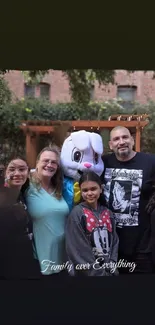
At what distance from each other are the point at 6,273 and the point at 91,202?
0.77m

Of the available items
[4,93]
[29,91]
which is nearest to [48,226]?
[4,93]

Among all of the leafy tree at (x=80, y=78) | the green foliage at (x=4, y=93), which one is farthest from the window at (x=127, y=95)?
the green foliage at (x=4, y=93)

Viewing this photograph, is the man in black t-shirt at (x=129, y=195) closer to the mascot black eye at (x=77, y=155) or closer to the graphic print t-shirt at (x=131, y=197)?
the graphic print t-shirt at (x=131, y=197)

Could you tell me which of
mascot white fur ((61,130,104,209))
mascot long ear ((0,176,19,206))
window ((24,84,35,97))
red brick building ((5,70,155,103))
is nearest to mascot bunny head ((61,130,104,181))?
mascot white fur ((61,130,104,209))

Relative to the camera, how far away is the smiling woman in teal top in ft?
10.5

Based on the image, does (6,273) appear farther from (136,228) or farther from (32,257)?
(136,228)

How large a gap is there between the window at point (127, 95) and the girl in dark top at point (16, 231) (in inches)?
39.3

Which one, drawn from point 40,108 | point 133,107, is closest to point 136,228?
point 133,107

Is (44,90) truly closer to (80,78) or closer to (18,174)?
(80,78)

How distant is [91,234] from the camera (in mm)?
3203

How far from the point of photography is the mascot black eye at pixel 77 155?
337 centimetres

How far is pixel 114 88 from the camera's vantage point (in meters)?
4.41

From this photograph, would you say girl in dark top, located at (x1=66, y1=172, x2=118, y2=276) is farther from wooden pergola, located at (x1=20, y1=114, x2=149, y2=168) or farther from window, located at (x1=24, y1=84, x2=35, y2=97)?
window, located at (x1=24, y1=84, x2=35, y2=97)

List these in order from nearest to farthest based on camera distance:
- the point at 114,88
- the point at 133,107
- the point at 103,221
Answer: the point at 103,221 → the point at 133,107 → the point at 114,88
